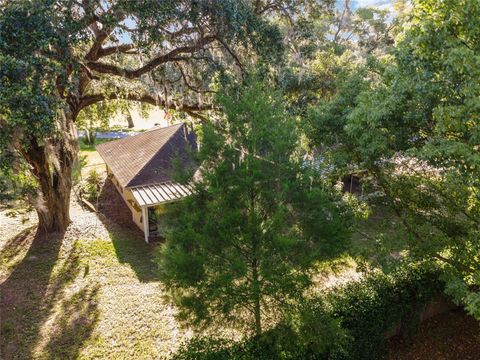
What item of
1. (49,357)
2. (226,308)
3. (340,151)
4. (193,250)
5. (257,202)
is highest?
(340,151)

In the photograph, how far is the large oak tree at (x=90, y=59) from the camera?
22.8 ft

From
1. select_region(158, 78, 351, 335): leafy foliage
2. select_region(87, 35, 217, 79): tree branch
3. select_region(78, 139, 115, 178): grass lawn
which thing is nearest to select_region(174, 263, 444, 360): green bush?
select_region(158, 78, 351, 335): leafy foliage

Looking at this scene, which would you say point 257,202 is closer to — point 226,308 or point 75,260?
point 226,308

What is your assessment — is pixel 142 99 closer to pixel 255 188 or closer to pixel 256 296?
pixel 255 188

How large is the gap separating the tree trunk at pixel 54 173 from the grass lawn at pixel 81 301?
0.86 m

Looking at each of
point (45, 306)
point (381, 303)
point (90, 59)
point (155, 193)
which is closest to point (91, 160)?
point (155, 193)

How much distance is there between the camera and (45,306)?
9805mm

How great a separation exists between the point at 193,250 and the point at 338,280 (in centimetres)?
707

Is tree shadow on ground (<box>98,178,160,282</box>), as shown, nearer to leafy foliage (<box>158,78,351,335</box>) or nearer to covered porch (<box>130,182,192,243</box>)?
covered porch (<box>130,182,192,243</box>)

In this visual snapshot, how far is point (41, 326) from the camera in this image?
899cm

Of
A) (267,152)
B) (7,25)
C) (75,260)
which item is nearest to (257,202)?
(267,152)

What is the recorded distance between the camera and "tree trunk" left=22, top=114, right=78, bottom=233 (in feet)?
35.7

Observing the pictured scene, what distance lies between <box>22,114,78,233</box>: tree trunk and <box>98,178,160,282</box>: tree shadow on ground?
6.79 feet

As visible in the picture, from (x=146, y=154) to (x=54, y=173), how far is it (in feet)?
17.3
